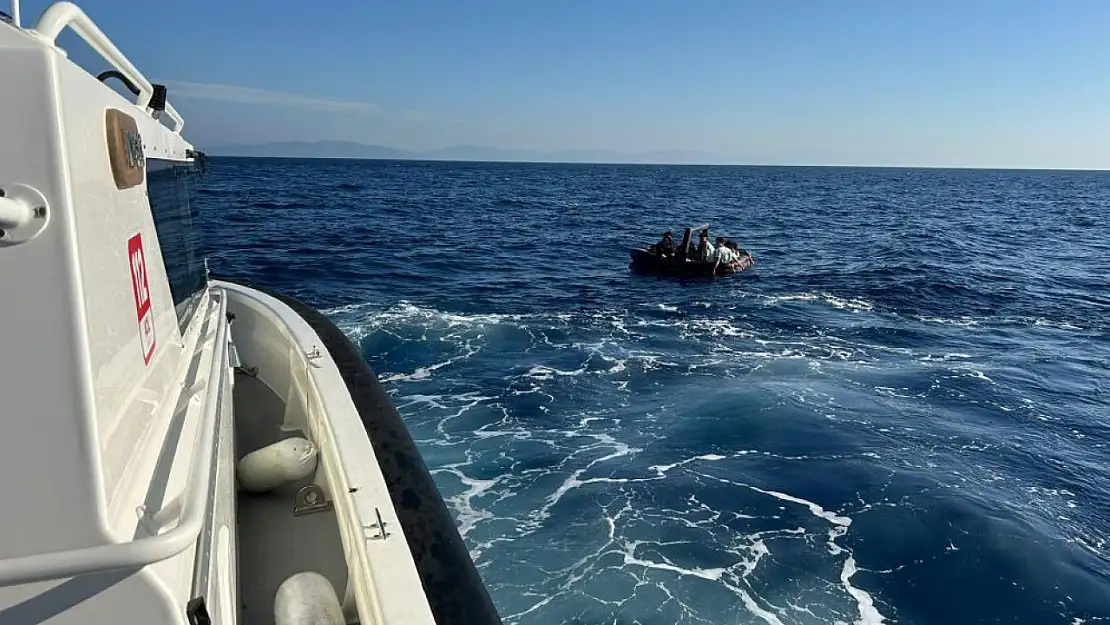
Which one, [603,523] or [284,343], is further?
[603,523]

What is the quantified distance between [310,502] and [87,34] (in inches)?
109

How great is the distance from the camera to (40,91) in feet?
4.94

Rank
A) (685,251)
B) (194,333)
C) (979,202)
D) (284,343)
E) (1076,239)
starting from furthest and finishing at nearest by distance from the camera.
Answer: (979,202) < (1076,239) < (685,251) < (284,343) < (194,333)

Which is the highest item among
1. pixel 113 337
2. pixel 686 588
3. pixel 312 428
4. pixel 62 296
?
pixel 62 296

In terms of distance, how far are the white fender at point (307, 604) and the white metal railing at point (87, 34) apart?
2313mm

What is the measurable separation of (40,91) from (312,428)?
3455 mm

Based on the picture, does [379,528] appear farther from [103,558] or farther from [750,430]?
[750,430]

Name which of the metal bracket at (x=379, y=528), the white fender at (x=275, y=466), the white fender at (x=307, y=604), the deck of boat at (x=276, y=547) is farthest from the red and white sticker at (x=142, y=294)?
the white fender at (x=275, y=466)

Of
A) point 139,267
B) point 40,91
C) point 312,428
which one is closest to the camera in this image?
point 40,91

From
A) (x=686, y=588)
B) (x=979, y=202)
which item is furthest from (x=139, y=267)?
(x=979, y=202)

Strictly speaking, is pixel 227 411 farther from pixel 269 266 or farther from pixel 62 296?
pixel 269 266

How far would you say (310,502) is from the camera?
4094 mm

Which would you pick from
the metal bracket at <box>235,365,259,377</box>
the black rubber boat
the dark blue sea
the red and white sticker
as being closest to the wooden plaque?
the red and white sticker

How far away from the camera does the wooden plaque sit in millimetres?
2092
